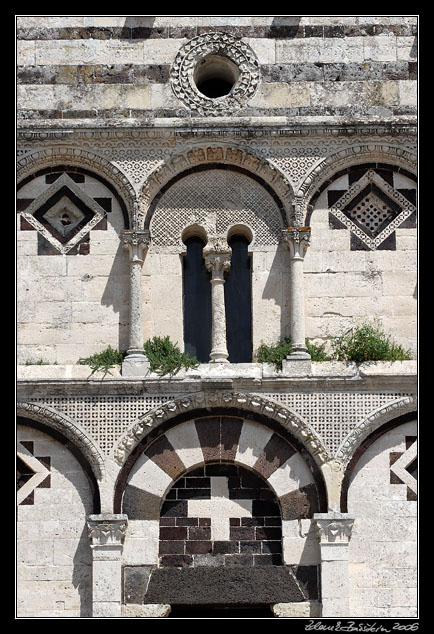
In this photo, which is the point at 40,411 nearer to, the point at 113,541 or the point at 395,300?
the point at 113,541

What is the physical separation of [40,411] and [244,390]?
220cm

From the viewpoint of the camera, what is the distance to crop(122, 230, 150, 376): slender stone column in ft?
42.7

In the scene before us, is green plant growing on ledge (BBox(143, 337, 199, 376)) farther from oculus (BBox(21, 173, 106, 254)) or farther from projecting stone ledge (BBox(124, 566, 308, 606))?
projecting stone ledge (BBox(124, 566, 308, 606))

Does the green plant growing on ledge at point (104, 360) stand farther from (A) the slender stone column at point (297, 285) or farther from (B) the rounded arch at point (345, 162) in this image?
(B) the rounded arch at point (345, 162)

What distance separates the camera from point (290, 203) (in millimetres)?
13633

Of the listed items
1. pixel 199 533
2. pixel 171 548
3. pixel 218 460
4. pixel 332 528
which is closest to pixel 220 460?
pixel 218 460

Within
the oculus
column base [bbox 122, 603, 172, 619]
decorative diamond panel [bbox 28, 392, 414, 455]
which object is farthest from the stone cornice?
column base [bbox 122, 603, 172, 619]

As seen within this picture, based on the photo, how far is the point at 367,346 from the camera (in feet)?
42.8

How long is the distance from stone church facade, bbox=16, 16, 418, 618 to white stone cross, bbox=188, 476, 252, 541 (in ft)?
0.07

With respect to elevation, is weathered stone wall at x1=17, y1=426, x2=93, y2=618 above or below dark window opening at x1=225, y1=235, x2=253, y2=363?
below

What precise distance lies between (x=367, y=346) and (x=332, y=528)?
6.60 feet

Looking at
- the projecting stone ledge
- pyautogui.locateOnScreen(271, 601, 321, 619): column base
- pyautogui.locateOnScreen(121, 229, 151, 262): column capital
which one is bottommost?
pyautogui.locateOnScreen(271, 601, 321, 619): column base

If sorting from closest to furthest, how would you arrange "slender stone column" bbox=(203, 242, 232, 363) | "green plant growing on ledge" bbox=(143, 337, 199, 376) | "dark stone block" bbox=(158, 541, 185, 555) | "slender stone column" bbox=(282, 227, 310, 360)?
"dark stone block" bbox=(158, 541, 185, 555) → "green plant growing on ledge" bbox=(143, 337, 199, 376) → "slender stone column" bbox=(282, 227, 310, 360) → "slender stone column" bbox=(203, 242, 232, 363)

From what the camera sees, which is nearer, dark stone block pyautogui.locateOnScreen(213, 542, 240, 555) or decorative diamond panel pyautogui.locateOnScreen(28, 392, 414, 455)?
dark stone block pyautogui.locateOnScreen(213, 542, 240, 555)
